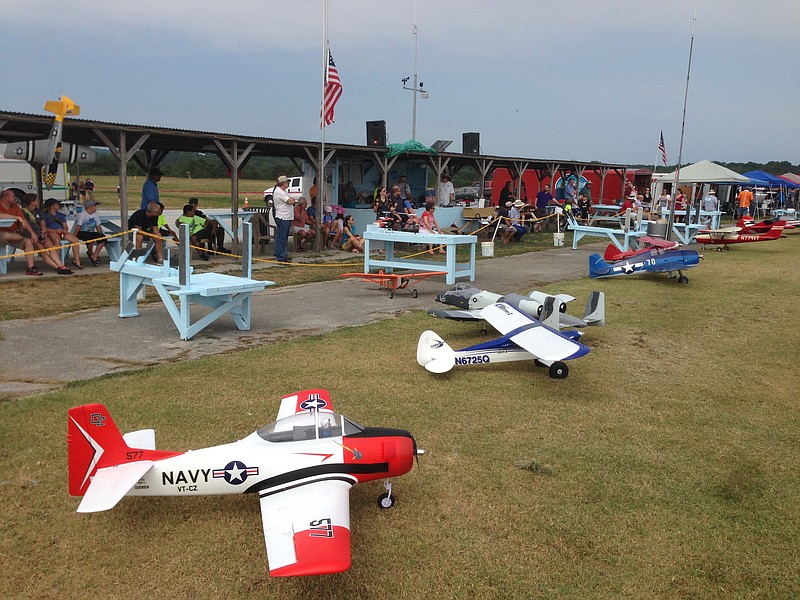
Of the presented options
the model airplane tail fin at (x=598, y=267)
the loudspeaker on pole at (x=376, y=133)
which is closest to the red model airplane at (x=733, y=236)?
the model airplane tail fin at (x=598, y=267)

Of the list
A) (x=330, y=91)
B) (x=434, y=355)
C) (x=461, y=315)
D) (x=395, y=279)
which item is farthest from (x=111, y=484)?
(x=330, y=91)

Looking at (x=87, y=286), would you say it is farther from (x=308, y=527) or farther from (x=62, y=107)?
(x=308, y=527)

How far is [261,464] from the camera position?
12.8 ft

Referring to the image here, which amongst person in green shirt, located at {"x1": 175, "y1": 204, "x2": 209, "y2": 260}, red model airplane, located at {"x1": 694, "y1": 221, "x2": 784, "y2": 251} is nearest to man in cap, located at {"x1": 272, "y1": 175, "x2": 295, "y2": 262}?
person in green shirt, located at {"x1": 175, "y1": 204, "x2": 209, "y2": 260}

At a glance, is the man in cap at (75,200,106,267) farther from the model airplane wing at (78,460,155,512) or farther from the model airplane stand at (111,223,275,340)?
the model airplane wing at (78,460,155,512)

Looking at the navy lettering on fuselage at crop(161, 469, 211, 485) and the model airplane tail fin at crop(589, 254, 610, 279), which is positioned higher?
the model airplane tail fin at crop(589, 254, 610, 279)

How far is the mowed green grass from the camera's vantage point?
136 inches

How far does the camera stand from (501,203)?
25.1 metres

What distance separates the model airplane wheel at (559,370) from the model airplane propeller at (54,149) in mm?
9792

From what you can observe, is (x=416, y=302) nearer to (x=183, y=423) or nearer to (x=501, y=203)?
(x=183, y=423)

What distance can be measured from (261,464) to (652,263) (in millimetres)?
11402

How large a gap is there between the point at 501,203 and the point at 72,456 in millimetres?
22632

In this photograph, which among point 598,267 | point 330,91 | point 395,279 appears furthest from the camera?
point 330,91

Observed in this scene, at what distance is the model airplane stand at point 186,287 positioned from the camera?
7750 millimetres
